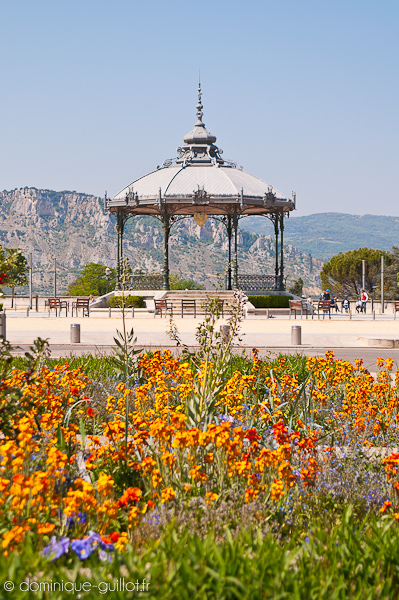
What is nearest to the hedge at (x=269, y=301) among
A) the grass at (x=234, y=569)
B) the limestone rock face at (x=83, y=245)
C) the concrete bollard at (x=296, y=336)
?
the concrete bollard at (x=296, y=336)

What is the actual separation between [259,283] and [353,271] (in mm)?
42056

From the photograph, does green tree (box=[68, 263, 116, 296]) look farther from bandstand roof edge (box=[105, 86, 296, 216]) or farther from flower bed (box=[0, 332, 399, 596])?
flower bed (box=[0, 332, 399, 596])

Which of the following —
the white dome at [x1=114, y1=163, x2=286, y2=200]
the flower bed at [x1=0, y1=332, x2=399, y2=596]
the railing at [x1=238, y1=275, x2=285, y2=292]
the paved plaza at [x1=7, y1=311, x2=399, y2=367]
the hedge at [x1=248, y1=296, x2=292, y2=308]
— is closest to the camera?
the flower bed at [x1=0, y1=332, x2=399, y2=596]

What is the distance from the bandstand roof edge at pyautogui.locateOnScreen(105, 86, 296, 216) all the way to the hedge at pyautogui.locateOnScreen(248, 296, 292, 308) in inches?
201

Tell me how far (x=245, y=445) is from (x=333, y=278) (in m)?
79.1

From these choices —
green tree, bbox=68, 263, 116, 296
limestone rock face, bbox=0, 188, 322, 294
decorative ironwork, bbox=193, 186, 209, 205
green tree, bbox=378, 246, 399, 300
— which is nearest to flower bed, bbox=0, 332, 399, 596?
decorative ironwork, bbox=193, 186, 209, 205

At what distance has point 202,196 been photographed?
35.4 metres

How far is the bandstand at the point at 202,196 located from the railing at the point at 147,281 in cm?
47

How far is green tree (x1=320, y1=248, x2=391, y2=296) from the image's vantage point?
7600 centimetres

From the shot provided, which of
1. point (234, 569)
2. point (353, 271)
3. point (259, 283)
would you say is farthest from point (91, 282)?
point (234, 569)

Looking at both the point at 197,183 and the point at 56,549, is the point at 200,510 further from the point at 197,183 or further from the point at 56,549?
the point at 197,183

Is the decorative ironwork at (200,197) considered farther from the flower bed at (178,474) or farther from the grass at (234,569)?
the grass at (234,569)

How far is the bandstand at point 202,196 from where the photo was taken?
36.2 m

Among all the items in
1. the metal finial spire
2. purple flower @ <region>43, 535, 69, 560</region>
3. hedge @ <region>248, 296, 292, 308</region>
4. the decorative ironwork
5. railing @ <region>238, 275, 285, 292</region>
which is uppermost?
the metal finial spire
